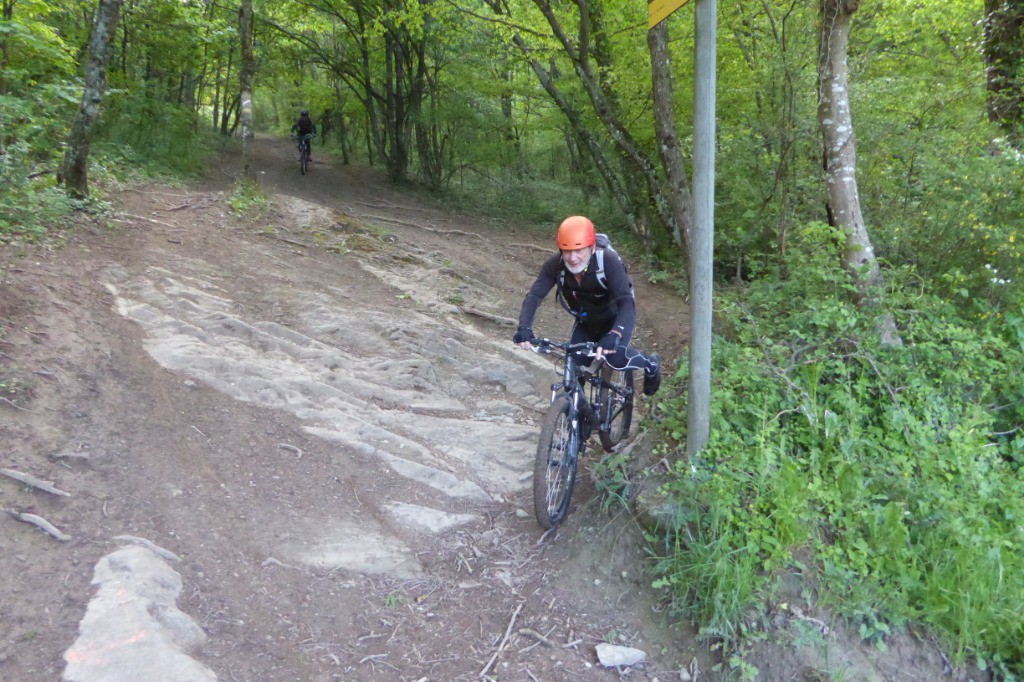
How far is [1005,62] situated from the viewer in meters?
7.50

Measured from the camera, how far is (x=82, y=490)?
159 inches

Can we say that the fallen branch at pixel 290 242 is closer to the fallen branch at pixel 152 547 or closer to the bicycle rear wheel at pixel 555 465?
the bicycle rear wheel at pixel 555 465

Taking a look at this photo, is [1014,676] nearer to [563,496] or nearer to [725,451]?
[725,451]

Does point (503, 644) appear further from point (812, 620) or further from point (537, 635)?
point (812, 620)

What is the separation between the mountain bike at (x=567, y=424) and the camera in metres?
4.37

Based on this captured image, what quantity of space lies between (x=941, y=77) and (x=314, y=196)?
13.0 m

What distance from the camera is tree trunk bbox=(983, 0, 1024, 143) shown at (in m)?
7.04

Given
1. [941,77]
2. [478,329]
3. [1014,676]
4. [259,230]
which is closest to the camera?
[1014,676]

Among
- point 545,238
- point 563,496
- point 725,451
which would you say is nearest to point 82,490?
point 563,496

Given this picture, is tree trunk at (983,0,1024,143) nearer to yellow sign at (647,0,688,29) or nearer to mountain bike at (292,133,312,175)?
yellow sign at (647,0,688,29)

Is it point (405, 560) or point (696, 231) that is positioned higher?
point (696, 231)

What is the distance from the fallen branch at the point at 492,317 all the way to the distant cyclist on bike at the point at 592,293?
3.99 m

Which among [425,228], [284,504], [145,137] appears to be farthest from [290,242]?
[284,504]

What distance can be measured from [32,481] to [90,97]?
22.9 ft
